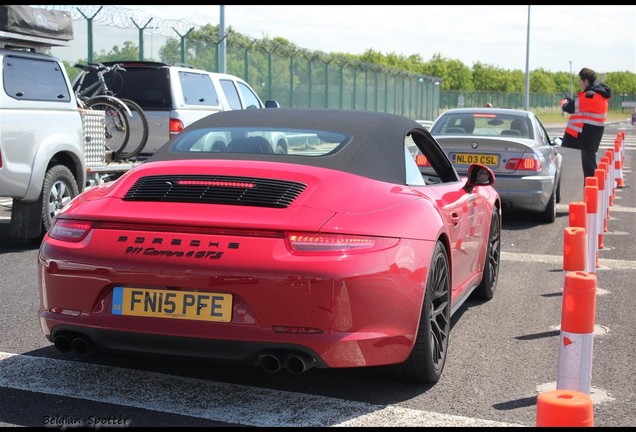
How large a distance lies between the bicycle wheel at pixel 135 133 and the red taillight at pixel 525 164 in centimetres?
465

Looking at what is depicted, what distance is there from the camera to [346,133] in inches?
207

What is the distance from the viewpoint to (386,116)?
571cm

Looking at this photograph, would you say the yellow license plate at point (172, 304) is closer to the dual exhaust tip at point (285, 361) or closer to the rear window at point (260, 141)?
Answer: the dual exhaust tip at point (285, 361)

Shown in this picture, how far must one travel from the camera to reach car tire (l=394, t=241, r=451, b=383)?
15.4ft

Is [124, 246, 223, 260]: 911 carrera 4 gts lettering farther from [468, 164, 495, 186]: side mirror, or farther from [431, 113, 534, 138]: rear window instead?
[431, 113, 534, 138]: rear window

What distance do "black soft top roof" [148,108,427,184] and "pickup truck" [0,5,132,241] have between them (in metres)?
3.78

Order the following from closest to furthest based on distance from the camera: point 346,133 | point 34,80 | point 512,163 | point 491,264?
point 346,133 → point 491,264 → point 34,80 → point 512,163

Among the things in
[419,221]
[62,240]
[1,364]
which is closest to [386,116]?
[419,221]

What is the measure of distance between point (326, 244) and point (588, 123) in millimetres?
11200

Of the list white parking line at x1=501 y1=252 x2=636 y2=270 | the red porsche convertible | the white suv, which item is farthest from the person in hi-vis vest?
the red porsche convertible

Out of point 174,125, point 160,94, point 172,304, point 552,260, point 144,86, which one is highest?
point 144,86

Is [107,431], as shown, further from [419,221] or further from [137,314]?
[419,221]

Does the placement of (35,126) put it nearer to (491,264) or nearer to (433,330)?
(491,264)

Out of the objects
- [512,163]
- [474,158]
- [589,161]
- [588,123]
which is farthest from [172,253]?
[588,123]
